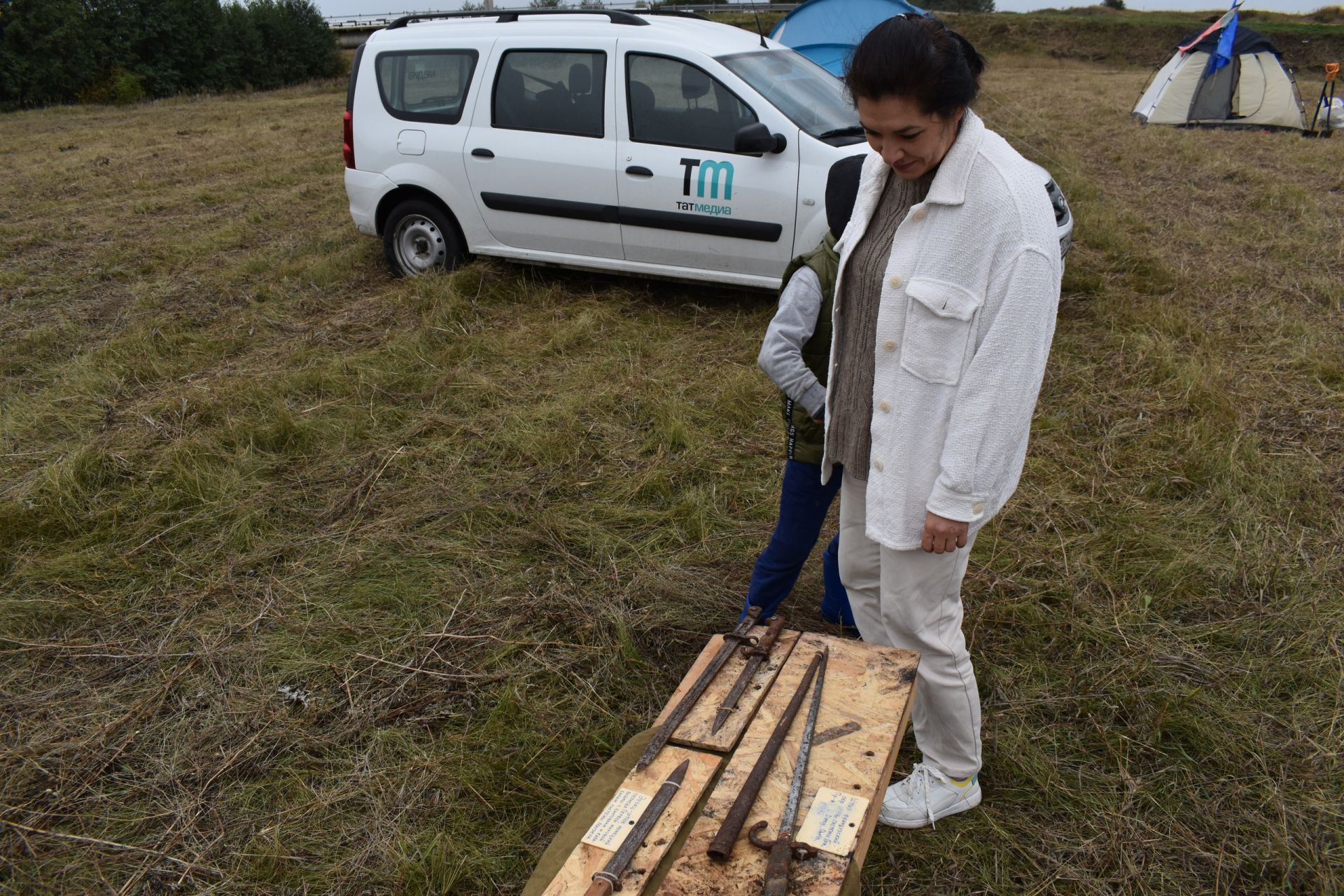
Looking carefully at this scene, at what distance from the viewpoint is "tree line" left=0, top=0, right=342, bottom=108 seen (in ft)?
75.1

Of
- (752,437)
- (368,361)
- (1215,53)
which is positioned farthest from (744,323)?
(1215,53)

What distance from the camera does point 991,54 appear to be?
33031mm

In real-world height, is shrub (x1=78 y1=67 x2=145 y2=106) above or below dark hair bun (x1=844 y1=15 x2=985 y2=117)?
below

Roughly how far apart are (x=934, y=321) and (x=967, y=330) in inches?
2.4

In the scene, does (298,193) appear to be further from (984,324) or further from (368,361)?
(984,324)

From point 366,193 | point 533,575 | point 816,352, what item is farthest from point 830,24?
point 816,352

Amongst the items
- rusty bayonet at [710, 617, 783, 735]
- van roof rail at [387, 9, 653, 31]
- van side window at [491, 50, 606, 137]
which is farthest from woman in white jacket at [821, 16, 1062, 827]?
van roof rail at [387, 9, 653, 31]

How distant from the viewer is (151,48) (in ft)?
84.8

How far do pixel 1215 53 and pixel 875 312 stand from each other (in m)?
15.0

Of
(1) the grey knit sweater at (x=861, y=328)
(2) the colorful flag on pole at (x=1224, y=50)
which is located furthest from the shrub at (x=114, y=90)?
(1) the grey knit sweater at (x=861, y=328)

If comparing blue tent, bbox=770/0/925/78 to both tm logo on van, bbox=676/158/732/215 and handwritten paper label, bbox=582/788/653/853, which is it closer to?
tm logo on van, bbox=676/158/732/215

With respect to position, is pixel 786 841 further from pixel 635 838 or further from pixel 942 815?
pixel 942 815

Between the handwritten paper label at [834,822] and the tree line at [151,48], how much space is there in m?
27.9

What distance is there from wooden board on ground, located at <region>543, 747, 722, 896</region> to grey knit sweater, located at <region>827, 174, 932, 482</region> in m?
0.75
